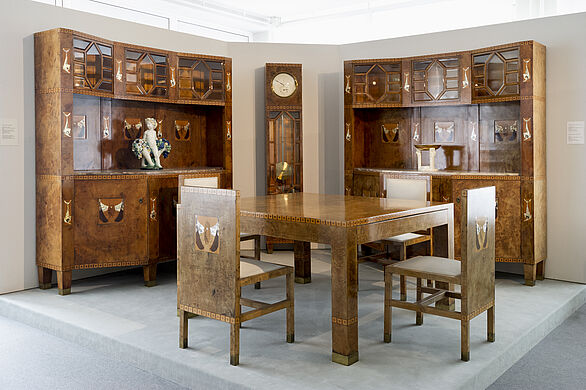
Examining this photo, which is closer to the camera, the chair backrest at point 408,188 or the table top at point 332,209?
the table top at point 332,209

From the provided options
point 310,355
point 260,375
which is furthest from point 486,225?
point 260,375

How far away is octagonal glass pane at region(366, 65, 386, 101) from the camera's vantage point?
578 centimetres

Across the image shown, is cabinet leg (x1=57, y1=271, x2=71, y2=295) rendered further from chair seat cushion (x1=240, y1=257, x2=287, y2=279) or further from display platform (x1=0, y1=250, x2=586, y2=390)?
chair seat cushion (x1=240, y1=257, x2=287, y2=279)

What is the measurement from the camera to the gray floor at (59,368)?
2986mm

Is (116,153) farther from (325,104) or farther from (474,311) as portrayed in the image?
(474,311)

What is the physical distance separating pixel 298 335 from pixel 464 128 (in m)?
3.24

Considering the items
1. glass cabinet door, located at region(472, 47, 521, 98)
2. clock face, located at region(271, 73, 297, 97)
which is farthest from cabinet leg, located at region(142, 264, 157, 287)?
glass cabinet door, located at region(472, 47, 521, 98)

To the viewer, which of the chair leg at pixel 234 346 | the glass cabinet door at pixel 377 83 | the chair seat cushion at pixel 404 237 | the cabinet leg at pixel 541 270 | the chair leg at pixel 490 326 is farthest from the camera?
the glass cabinet door at pixel 377 83

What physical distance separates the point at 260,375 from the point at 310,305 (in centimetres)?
132

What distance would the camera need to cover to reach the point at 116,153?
536 centimetres

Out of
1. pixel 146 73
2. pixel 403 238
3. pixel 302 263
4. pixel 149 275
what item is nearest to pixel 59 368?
pixel 149 275

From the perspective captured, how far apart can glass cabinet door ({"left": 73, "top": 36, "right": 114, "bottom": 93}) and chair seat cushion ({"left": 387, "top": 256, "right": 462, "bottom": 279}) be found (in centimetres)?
297

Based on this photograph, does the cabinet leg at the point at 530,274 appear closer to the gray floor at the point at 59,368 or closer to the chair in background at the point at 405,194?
the chair in background at the point at 405,194

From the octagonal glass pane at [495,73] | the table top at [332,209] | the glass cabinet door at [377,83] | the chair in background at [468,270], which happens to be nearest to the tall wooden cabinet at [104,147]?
the table top at [332,209]
